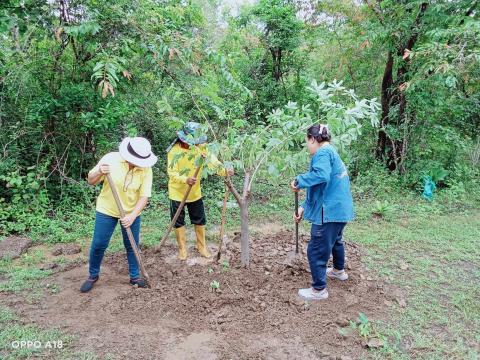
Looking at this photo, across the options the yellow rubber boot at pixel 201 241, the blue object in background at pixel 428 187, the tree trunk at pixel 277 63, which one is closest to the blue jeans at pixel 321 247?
the yellow rubber boot at pixel 201 241

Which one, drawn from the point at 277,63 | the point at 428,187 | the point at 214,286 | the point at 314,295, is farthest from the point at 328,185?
the point at 277,63

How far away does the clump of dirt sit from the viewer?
10.2 feet

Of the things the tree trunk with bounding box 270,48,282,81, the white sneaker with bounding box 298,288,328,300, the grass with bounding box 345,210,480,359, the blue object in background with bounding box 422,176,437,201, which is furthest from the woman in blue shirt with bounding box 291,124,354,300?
the tree trunk with bounding box 270,48,282,81

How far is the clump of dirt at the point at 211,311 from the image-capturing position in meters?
3.10

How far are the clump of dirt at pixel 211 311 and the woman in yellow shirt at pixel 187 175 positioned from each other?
35 centimetres

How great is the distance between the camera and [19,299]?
371 cm

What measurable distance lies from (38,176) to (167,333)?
3.81 metres

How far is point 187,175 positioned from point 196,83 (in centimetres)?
136

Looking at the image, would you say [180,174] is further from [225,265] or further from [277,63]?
[277,63]

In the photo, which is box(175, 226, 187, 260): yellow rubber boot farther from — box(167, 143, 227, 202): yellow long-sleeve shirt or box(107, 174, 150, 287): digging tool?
box(107, 174, 150, 287): digging tool

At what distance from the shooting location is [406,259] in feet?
16.2

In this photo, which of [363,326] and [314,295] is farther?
[314,295]

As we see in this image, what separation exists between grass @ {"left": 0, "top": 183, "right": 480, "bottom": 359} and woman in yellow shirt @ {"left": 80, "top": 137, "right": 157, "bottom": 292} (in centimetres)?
94

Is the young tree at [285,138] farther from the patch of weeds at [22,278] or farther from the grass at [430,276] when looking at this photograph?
the patch of weeds at [22,278]
